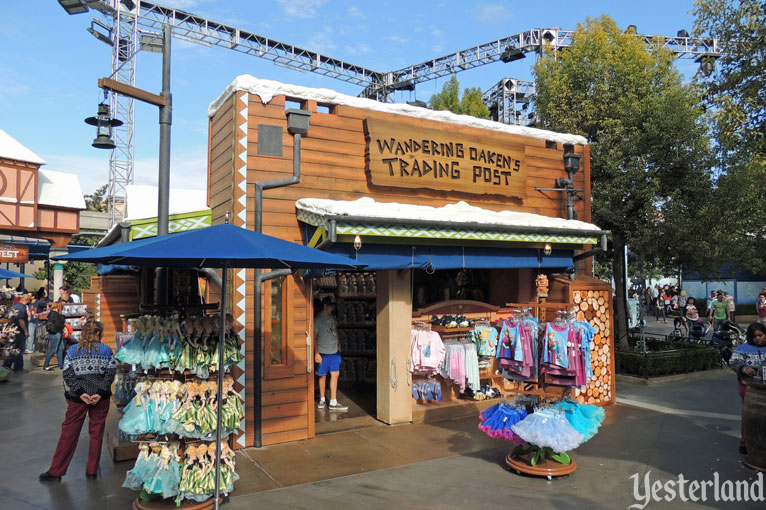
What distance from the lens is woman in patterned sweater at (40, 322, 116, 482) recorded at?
18.4ft

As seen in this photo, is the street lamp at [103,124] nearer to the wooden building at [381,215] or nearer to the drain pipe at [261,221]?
the wooden building at [381,215]

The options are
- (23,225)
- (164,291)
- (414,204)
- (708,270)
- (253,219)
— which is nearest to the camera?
(164,291)

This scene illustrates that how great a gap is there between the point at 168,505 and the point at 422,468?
2702mm

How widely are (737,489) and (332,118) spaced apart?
6.69m

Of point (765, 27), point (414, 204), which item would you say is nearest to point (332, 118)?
point (414, 204)

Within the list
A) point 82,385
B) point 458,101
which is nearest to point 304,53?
point 458,101

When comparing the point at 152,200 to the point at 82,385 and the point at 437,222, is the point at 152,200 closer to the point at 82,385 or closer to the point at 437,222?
the point at 82,385

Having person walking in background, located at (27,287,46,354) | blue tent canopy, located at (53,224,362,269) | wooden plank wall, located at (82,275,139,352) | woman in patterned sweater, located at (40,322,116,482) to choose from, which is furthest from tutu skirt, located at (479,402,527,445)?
person walking in background, located at (27,287,46,354)

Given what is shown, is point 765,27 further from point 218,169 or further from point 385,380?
point 218,169

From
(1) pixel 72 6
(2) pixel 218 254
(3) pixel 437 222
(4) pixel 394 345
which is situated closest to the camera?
(2) pixel 218 254

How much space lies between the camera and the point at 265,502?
5039 millimetres

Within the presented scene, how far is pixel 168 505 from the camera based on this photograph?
4.81 metres

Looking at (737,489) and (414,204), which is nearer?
(737,489)

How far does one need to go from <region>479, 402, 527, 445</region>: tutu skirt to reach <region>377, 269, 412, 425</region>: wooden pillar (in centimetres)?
191
